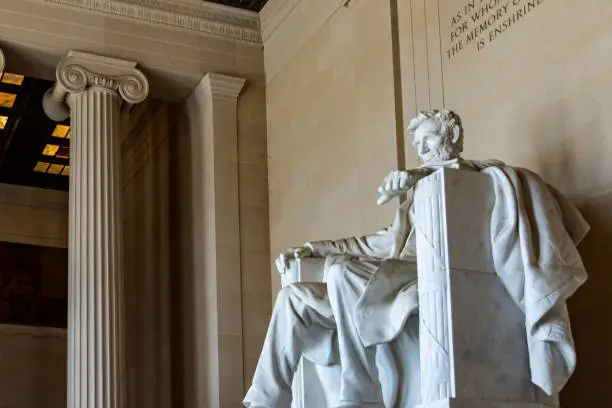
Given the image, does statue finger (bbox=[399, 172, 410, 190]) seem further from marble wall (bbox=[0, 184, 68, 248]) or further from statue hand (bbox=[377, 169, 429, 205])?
marble wall (bbox=[0, 184, 68, 248])

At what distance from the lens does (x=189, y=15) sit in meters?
11.9

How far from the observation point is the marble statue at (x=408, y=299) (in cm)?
568

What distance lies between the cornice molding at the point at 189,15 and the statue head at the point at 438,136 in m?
5.82

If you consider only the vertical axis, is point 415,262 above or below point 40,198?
below

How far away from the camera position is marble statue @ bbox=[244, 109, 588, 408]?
5.68 metres

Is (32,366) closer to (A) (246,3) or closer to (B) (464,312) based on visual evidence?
(A) (246,3)

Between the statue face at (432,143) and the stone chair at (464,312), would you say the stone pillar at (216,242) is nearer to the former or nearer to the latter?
the statue face at (432,143)

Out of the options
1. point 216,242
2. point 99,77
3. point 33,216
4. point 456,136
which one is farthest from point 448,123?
point 33,216

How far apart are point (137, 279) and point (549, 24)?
24.3 ft

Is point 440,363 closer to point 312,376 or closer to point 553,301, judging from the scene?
point 553,301

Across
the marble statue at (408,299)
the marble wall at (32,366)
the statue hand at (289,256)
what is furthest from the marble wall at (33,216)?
the marble statue at (408,299)

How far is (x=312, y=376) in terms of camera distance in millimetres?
6895

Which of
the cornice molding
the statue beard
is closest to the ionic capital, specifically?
the cornice molding

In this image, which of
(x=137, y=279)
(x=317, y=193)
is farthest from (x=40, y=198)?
(x=317, y=193)
